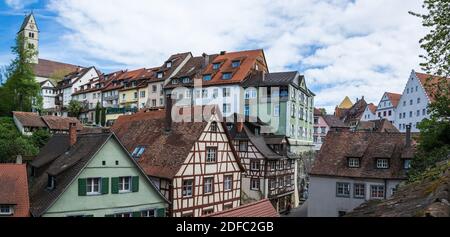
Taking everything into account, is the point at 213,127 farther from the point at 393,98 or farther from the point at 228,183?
the point at 393,98

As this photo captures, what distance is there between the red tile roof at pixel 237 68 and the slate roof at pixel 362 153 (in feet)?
23.1

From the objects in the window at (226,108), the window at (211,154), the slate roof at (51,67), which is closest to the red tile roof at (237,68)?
the window at (226,108)

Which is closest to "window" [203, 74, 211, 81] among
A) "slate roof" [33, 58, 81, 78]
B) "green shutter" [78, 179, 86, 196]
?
"green shutter" [78, 179, 86, 196]

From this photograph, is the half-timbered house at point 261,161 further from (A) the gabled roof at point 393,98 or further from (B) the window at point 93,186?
(A) the gabled roof at point 393,98

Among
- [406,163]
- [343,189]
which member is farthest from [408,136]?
[343,189]

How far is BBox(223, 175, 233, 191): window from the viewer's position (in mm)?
18961

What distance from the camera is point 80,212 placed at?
40.3 feet

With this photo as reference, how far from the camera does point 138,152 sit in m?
18.8

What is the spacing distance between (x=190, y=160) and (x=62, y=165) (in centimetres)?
569

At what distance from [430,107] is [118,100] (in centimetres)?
2772

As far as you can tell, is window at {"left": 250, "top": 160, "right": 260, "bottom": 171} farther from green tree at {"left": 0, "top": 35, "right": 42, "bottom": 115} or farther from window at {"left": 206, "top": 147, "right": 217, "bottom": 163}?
green tree at {"left": 0, "top": 35, "right": 42, "bottom": 115}

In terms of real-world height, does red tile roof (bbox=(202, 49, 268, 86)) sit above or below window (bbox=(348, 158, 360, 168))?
above
